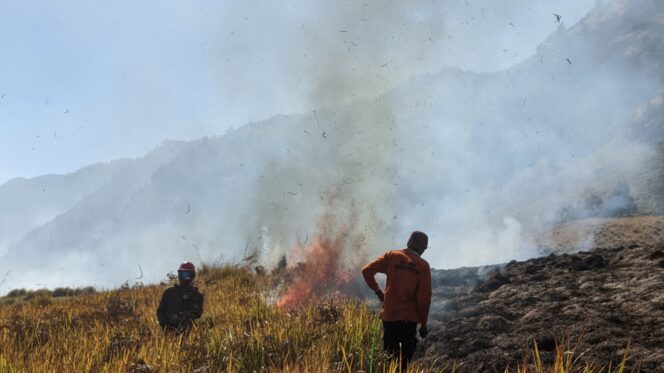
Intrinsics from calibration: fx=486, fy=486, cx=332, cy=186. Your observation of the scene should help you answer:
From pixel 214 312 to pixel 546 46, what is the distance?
140m

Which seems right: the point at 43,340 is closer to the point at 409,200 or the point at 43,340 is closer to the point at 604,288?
the point at 604,288

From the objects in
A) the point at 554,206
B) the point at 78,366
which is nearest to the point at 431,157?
the point at 554,206

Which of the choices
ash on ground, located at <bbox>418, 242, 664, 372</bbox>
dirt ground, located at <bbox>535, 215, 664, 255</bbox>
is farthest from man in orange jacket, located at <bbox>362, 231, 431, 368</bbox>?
dirt ground, located at <bbox>535, 215, 664, 255</bbox>

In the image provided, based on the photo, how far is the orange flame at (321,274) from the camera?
11.8 metres

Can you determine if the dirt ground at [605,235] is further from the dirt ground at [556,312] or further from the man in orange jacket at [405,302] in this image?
the man in orange jacket at [405,302]

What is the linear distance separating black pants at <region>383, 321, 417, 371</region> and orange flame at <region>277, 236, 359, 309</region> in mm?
5271

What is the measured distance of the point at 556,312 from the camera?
8414 mm

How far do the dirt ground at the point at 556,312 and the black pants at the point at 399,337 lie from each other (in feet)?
4.28

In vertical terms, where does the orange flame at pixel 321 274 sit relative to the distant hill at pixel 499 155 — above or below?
below

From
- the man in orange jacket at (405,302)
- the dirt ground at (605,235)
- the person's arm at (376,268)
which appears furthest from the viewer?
the dirt ground at (605,235)

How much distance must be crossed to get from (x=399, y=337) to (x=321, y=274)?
808cm

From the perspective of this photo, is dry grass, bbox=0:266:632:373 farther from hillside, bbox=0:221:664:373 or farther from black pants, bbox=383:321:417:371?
black pants, bbox=383:321:417:371

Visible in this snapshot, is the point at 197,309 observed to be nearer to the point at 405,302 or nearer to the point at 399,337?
→ the point at 399,337

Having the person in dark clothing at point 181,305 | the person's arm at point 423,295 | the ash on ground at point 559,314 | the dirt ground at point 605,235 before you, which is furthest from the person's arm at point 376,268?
the dirt ground at point 605,235
